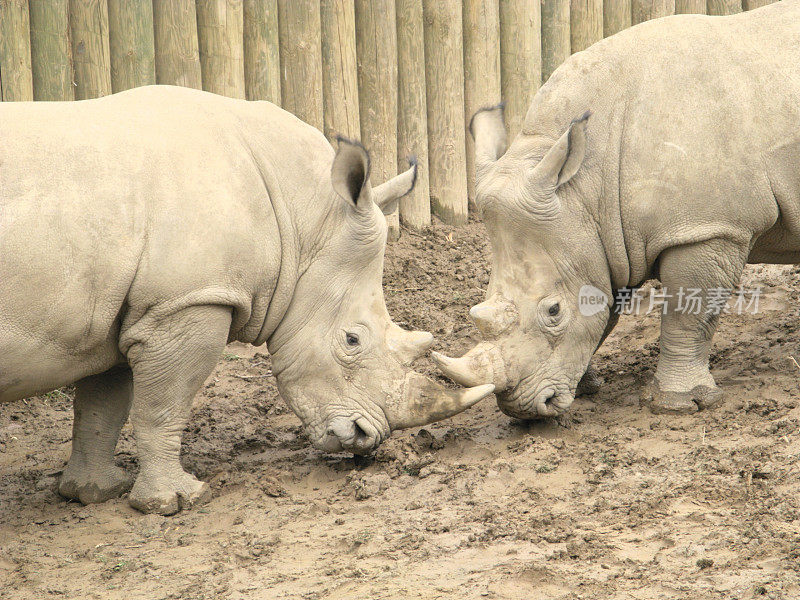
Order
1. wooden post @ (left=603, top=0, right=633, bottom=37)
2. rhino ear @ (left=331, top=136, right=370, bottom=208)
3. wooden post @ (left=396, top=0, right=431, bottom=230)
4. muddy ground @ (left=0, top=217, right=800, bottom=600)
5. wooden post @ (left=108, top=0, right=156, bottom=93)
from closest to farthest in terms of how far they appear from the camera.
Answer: muddy ground @ (left=0, top=217, right=800, bottom=600) → rhino ear @ (left=331, top=136, right=370, bottom=208) → wooden post @ (left=108, top=0, right=156, bottom=93) → wooden post @ (left=396, top=0, right=431, bottom=230) → wooden post @ (left=603, top=0, right=633, bottom=37)

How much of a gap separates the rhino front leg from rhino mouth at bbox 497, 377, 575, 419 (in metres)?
0.56

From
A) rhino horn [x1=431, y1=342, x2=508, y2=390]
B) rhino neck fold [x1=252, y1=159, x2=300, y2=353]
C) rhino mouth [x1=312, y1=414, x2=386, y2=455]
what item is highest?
rhino neck fold [x1=252, y1=159, x2=300, y2=353]

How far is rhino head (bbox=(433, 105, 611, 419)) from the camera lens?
19.7ft

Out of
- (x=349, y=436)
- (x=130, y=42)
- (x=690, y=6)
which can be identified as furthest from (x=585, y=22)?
(x=349, y=436)

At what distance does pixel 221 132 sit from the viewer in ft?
18.5

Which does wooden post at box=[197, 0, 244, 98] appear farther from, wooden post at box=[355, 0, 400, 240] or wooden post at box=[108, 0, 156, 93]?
wooden post at box=[355, 0, 400, 240]

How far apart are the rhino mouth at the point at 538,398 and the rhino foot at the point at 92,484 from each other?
2083mm

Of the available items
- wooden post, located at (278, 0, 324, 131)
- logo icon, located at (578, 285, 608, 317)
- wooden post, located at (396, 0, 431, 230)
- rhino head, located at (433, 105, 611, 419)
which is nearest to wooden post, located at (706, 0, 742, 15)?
wooden post, located at (396, 0, 431, 230)

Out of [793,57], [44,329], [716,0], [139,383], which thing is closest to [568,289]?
[793,57]

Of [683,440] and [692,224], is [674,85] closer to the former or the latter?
[692,224]

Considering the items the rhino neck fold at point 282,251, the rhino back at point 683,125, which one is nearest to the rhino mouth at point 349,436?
the rhino neck fold at point 282,251

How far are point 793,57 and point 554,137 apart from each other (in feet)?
4.45

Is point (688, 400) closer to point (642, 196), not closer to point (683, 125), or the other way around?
point (642, 196)

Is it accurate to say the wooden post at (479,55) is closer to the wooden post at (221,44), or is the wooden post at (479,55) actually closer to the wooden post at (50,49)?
the wooden post at (221,44)
